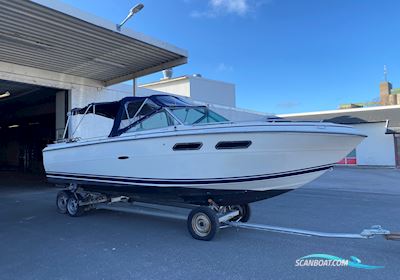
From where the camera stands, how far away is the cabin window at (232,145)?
200 inches

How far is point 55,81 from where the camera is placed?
12.5 metres

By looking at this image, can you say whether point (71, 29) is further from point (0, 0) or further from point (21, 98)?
point (21, 98)

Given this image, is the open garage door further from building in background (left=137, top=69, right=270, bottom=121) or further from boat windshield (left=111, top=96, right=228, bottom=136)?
boat windshield (left=111, top=96, right=228, bottom=136)

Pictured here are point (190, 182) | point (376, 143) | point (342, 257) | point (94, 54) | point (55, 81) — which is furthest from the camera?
point (376, 143)

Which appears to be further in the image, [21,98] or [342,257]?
[21,98]

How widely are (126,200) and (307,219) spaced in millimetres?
4034

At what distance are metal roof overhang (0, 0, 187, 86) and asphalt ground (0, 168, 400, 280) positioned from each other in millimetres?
4645

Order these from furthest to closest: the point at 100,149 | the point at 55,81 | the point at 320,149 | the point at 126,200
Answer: the point at 55,81, the point at 126,200, the point at 100,149, the point at 320,149

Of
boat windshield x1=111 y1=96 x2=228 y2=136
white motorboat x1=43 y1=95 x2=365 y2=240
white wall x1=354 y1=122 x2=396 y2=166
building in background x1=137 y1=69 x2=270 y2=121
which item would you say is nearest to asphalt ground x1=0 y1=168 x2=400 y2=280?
white motorboat x1=43 y1=95 x2=365 y2=240

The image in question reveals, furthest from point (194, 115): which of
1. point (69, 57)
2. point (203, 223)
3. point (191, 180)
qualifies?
point (69, 57)

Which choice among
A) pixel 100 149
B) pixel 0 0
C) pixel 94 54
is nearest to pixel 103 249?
pixel 100 149

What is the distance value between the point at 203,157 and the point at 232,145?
532mm

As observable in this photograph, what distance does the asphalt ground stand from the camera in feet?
13.5

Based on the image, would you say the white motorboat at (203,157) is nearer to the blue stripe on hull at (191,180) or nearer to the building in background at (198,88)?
the blue stripe on hull at (191,180)
